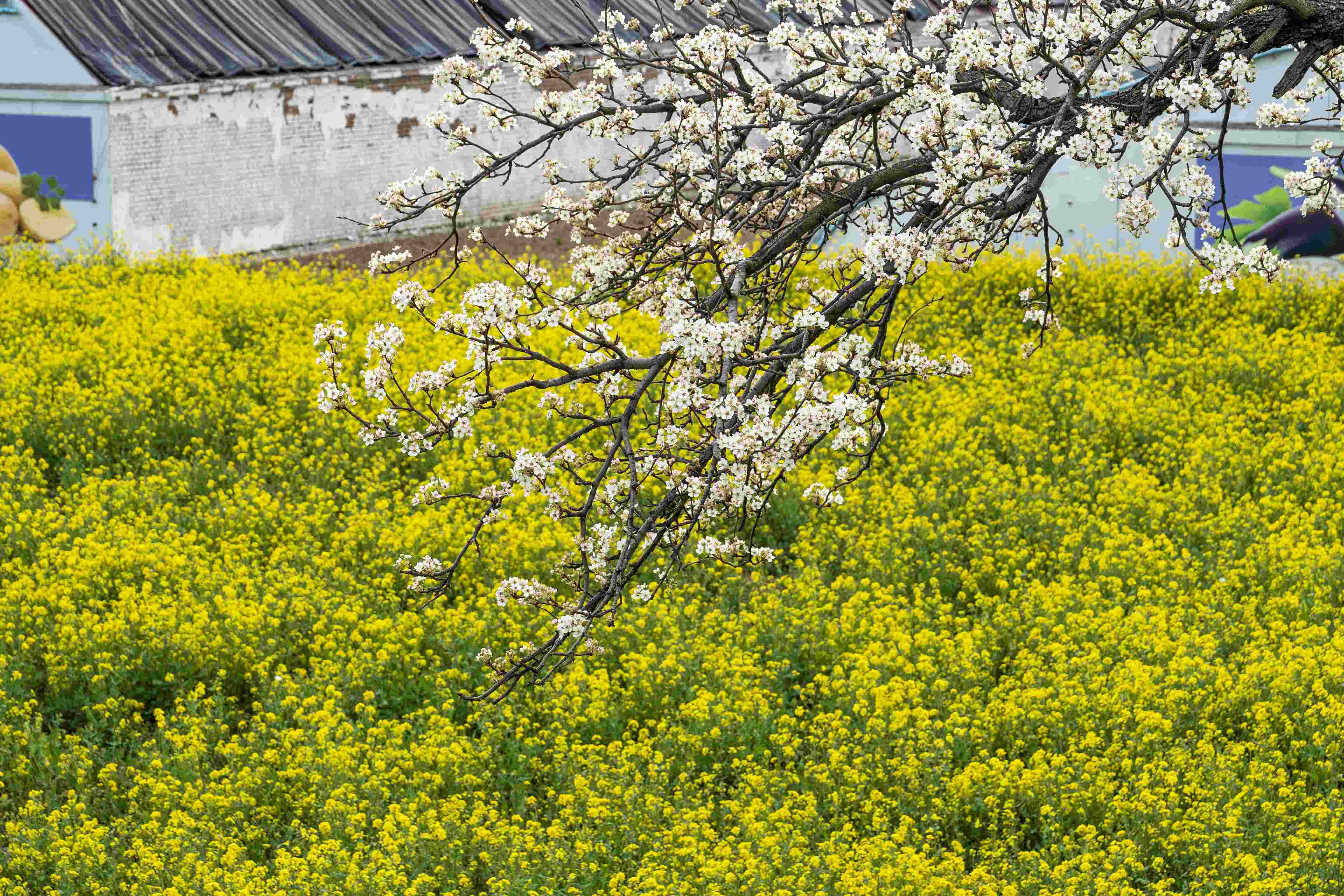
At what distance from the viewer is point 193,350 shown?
11914 millimetres

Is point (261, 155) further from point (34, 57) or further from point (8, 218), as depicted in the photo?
point (8, 218)

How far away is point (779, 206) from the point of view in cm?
598

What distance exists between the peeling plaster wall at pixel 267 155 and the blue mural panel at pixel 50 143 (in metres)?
0.29

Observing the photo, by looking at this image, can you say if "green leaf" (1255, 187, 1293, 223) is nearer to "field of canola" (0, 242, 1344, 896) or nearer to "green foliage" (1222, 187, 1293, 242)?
"green foliage" (1222, 187, 1293, 242)

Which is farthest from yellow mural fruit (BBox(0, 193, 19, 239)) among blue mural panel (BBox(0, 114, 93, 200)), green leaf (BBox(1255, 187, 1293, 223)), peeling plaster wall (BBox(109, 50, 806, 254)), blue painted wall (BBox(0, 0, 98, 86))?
green leaf (BBox(1255, 187, 1293, 223))

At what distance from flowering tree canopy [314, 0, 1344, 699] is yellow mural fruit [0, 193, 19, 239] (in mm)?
10181

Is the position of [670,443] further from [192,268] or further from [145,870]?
[192,268]

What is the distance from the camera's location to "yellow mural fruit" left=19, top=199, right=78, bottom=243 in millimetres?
14234

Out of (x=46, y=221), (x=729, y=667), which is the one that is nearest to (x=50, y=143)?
(x=46, y=221)

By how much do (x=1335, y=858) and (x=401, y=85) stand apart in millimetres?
13888

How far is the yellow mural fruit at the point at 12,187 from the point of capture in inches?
554

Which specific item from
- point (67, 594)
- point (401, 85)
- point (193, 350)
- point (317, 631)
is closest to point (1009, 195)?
point (317, 631)

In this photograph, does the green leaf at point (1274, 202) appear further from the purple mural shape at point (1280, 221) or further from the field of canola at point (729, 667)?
the field of canola at point (729, 667)

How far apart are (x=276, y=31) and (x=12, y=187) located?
3.58 meters
